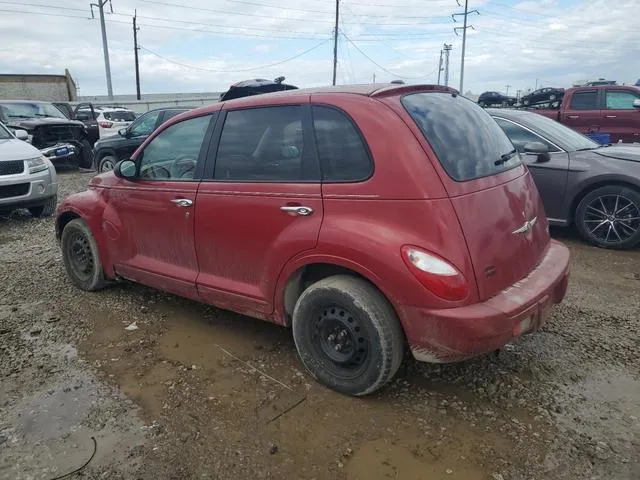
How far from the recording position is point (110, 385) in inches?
127

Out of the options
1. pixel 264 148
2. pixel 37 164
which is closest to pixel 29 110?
pixel 37 164

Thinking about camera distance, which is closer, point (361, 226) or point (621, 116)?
point (361, 226)

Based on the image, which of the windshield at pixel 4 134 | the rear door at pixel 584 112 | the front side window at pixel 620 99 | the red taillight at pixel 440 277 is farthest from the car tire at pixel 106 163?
the front side window at pixel 620 99

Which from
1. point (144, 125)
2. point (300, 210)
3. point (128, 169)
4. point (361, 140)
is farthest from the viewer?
point (144, 125)

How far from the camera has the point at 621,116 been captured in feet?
35.1

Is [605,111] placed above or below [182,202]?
above

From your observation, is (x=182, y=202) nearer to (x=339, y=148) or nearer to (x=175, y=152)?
(x=175, y=152)

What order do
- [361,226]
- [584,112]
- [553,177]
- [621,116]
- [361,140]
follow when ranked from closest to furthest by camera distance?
[361,226] < [361,140] < [553,177] < [621,116] < [584,112]

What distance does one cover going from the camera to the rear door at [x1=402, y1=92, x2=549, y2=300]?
269 centimetres

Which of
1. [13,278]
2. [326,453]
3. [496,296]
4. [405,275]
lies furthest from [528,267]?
[13,278]

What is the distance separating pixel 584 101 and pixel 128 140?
1017cm

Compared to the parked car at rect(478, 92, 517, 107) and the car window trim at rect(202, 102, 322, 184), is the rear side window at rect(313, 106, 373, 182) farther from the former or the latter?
the parked car at rect(478, 92, 517, 107)

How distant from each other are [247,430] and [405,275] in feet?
3.93

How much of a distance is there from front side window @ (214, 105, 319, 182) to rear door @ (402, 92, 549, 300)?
2.30ft
